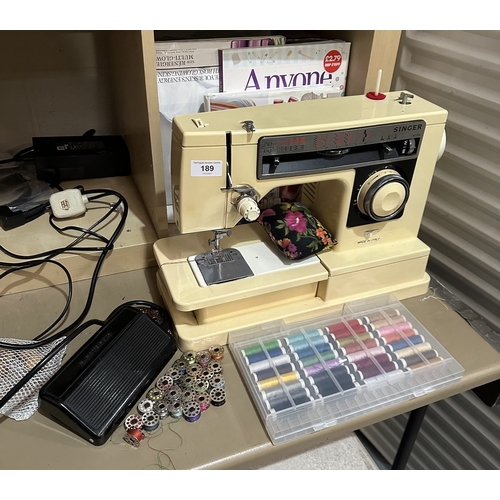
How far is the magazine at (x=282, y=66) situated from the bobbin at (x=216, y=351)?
1.56ft

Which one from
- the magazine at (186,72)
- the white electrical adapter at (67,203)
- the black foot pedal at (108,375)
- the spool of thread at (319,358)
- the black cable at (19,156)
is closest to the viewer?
the black foot pedal at (108,375)

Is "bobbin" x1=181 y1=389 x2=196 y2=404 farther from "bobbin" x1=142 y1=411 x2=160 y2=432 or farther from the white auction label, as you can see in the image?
the white auction label

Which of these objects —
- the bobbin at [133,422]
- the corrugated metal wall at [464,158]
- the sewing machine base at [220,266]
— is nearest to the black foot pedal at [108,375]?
the bobbin at [133,422]

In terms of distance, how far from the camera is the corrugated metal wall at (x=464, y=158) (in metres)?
0.90

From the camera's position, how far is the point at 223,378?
0.72 m

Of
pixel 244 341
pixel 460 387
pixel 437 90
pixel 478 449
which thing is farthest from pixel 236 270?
pixel 478 449

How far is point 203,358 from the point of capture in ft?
2.44

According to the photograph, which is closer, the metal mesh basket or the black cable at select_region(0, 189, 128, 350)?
the metal mesh basket

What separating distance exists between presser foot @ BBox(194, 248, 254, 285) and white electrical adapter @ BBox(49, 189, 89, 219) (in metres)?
0.33

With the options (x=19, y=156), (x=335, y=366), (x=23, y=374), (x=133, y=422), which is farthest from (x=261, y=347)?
(x=19, y=156)

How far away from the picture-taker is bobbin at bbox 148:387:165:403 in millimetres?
680

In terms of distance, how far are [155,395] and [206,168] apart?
0.34 m

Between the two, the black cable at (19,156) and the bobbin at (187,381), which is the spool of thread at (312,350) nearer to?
the bobbin at (187,381)

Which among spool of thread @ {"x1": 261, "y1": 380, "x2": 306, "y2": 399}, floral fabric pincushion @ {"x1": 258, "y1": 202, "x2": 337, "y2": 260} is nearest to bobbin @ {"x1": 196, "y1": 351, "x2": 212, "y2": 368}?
spool of thread @ {"x1": 261, "y1": 380, "x2": 306, "y2": 399}
